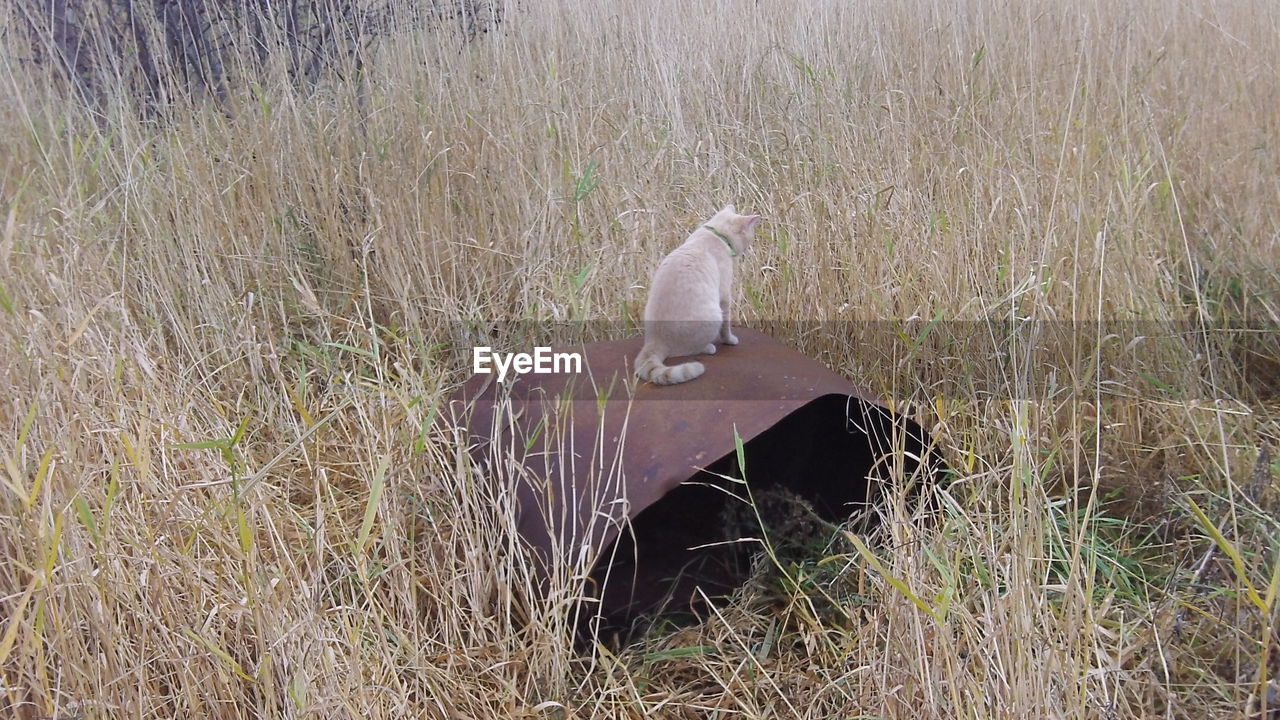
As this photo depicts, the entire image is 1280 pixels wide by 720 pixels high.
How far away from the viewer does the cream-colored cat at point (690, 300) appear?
1491 millimetres

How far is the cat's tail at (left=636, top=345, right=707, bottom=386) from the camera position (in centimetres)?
148

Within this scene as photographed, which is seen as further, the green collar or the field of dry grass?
the green collar

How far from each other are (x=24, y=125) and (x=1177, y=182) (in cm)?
324

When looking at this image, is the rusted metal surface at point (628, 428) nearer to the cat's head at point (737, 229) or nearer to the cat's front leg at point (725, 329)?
the cat's front leg at point (725, 329)

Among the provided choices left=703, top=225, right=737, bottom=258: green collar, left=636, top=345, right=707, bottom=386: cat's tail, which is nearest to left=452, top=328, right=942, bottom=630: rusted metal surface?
Answer: left=636, top=345, right=707, bottom=386: cat's tail

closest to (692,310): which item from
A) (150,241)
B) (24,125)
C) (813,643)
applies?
(813,643)

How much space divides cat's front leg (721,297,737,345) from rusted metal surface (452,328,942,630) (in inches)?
0.8

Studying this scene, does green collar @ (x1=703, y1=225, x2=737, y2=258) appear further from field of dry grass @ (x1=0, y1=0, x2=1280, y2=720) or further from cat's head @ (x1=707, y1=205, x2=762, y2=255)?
field of dry grass @ (x1=0, y1=0, x2=1280, y2=720)

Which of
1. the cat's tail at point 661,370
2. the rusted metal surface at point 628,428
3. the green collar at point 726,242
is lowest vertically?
the rusted metal surface at point 628,428

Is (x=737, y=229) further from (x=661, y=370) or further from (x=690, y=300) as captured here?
(x=661, y=370)

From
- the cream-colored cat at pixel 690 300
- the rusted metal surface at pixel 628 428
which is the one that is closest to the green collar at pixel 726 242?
the cream-colored cat at pixel 690 300

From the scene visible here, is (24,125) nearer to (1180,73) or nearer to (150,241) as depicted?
(150,241)

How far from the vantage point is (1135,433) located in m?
1.94

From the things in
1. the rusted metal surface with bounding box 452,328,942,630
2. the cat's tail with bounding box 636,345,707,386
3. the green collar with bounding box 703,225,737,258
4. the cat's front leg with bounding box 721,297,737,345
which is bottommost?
the rusted metal surface with bounding box 452,328,942,630
